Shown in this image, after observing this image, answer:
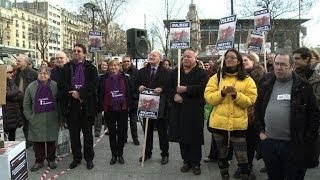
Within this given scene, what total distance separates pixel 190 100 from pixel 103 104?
1.66 metres

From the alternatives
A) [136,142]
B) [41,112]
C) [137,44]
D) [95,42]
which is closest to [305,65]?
[41,112]

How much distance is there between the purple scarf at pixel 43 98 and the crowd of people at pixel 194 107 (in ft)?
0.05

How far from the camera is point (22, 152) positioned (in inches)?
153

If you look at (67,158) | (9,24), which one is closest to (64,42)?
(9,24)

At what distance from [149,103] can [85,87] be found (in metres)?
1.16

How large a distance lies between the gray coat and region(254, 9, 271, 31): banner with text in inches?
190

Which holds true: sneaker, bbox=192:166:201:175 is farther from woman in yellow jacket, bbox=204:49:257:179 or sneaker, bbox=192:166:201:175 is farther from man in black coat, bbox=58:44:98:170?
man in black coat, bbox=58:44:98:170

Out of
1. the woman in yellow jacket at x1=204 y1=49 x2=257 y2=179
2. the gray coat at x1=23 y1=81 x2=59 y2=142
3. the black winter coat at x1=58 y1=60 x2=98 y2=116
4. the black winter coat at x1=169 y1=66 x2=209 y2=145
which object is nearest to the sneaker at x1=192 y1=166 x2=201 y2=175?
the black winter coat at x1=169 y1=66 x2=209 y2=145

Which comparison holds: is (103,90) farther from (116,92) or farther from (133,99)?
(133,99)

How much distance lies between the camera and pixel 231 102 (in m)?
5.86

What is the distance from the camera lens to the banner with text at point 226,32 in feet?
22.5

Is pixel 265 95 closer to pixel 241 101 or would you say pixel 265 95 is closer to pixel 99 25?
pixel 241 101

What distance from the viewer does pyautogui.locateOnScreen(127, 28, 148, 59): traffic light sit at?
47.6 ft

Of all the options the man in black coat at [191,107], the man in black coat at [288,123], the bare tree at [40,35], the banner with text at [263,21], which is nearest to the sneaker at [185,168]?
the man in black coat at [191,107]
